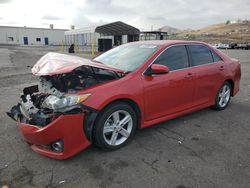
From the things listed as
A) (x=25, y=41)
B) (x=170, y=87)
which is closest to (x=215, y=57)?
(x=170, y=87)

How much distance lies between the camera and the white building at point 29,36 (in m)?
59.8

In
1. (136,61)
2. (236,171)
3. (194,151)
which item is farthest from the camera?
(136,61)

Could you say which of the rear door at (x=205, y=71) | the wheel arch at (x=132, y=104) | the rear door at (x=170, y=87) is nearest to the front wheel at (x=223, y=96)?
the rear door at (x=205, y=71)

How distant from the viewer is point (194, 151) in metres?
Answer: 3.39

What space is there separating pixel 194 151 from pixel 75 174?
5.74ft

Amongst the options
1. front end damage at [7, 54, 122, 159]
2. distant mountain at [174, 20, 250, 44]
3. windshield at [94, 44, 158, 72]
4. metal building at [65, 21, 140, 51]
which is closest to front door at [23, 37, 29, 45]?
metal building at [65, 21, 140, 51]

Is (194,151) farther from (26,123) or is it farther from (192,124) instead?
(26,123)

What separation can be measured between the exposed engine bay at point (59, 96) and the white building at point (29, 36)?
60.4 metres

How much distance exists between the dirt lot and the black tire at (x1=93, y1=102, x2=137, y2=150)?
5.3 inches

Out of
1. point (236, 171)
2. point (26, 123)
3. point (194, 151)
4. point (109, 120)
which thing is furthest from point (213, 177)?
point (26, 123)

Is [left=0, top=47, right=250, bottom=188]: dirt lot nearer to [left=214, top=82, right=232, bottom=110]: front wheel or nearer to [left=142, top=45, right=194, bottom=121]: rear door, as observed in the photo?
[left=142, top=45, right=194, bottom=121]: rear door

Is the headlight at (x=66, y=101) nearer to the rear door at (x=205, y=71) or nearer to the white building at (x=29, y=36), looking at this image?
the rear door at (x=205, y=71)

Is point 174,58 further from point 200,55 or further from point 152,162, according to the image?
point 152,162

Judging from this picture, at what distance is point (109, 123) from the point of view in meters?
3.35
